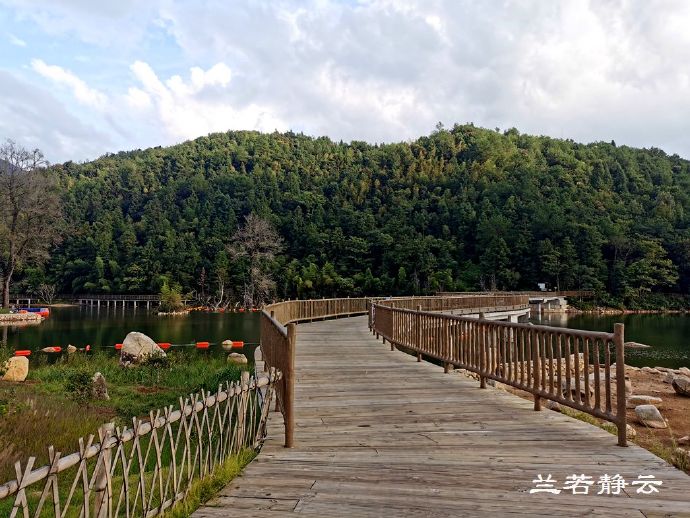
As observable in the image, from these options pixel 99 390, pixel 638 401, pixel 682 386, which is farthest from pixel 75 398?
pixel 682 386

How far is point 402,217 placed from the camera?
8088 centimetres

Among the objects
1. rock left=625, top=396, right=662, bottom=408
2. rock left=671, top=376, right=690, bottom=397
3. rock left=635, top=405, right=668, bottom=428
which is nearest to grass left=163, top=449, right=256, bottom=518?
rock left=635, top=405, right=668, bottom=428

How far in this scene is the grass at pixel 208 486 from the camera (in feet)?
10.2

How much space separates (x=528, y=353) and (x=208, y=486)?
3.96 metres

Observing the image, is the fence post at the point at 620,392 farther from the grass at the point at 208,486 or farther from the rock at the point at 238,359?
the rock at the point at 238,359

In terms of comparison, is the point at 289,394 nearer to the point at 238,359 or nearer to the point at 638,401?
the point at 638,401

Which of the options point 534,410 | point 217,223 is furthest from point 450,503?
point 217,223

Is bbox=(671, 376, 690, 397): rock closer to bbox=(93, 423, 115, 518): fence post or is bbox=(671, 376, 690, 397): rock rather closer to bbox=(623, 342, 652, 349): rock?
bbox=(93, 423, 115, 518): fence post

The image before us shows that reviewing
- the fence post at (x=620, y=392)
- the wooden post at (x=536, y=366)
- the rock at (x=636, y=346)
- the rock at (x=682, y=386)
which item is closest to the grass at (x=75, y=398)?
the wooden post at (x=536, y=366)

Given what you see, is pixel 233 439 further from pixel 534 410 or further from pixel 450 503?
pixel 534 410

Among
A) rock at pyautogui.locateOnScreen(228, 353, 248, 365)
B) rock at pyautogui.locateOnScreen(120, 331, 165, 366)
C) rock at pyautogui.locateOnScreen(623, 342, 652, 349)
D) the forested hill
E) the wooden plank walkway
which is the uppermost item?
the forested hill

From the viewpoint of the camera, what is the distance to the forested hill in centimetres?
6238

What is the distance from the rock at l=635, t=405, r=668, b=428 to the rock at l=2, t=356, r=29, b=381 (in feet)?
49.4

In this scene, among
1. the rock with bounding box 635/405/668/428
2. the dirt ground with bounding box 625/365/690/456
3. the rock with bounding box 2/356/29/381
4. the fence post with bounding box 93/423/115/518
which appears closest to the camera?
the fence post with bounding box 93/423/115/518
